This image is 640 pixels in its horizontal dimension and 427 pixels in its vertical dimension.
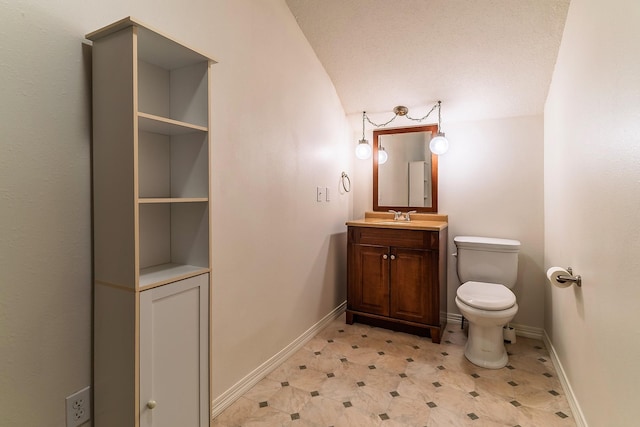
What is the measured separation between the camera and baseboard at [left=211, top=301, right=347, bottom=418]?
1.74 meters

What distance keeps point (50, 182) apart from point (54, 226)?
147 mm

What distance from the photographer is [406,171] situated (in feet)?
10.4

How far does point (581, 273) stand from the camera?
5.40ft

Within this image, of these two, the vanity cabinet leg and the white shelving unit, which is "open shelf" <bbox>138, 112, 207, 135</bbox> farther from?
the vanity cabinet leg

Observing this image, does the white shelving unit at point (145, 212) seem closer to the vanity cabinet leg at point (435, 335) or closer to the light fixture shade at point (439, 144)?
the vanity cabinet leg at point (435, 335)

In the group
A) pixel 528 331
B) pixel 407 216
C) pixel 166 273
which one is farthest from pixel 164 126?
pixel 528 331

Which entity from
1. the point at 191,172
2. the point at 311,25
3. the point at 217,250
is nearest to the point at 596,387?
the point at 217,250

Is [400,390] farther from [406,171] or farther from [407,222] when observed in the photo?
[406,171]

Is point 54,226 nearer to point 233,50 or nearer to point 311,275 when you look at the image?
point 233,50

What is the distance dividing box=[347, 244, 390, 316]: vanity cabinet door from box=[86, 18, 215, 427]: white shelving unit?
1.70 meters

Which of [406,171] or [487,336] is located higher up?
[406,171]

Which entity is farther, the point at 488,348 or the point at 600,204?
the point at 488,348

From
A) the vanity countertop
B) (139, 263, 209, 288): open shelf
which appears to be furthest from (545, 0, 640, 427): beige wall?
(139, 263, 209, 288): open shelf

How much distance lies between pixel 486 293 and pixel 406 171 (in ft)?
4.34
